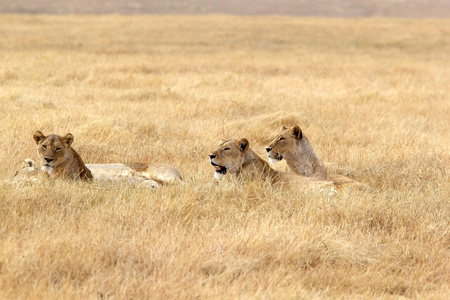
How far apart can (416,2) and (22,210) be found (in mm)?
157800

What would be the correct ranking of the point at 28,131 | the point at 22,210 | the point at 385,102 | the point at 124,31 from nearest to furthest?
1. the point at 22,210
2. the point at 28,131
3. the point at 385,102
4. the point at 124,31

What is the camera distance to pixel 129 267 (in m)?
4.91

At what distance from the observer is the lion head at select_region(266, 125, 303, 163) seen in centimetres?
817

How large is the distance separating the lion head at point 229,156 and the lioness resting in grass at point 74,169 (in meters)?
0.49

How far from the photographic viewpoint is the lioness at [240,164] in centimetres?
741

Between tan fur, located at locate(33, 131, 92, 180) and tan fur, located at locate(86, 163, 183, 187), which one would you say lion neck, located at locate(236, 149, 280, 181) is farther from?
tan fur, located at locate(33, 131, 92, 180)

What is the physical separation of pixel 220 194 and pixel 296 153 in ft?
6.08

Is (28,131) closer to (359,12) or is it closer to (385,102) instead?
(385,102)

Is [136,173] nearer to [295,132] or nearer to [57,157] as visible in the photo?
[57,157]

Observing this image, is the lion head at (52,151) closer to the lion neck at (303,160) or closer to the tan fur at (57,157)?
the tan fur at (57,157)

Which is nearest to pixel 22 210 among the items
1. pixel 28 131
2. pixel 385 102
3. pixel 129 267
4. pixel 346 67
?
pixel 129 267

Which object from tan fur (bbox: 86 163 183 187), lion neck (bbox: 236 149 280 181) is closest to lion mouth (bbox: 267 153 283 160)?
lion neck (bbox: 236 149 280 181)

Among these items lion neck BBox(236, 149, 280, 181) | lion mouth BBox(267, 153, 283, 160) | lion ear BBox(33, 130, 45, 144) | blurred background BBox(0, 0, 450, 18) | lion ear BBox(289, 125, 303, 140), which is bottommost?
blurred background BBox(0, 0, 450, 18)

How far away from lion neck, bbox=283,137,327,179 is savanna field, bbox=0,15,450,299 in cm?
69
